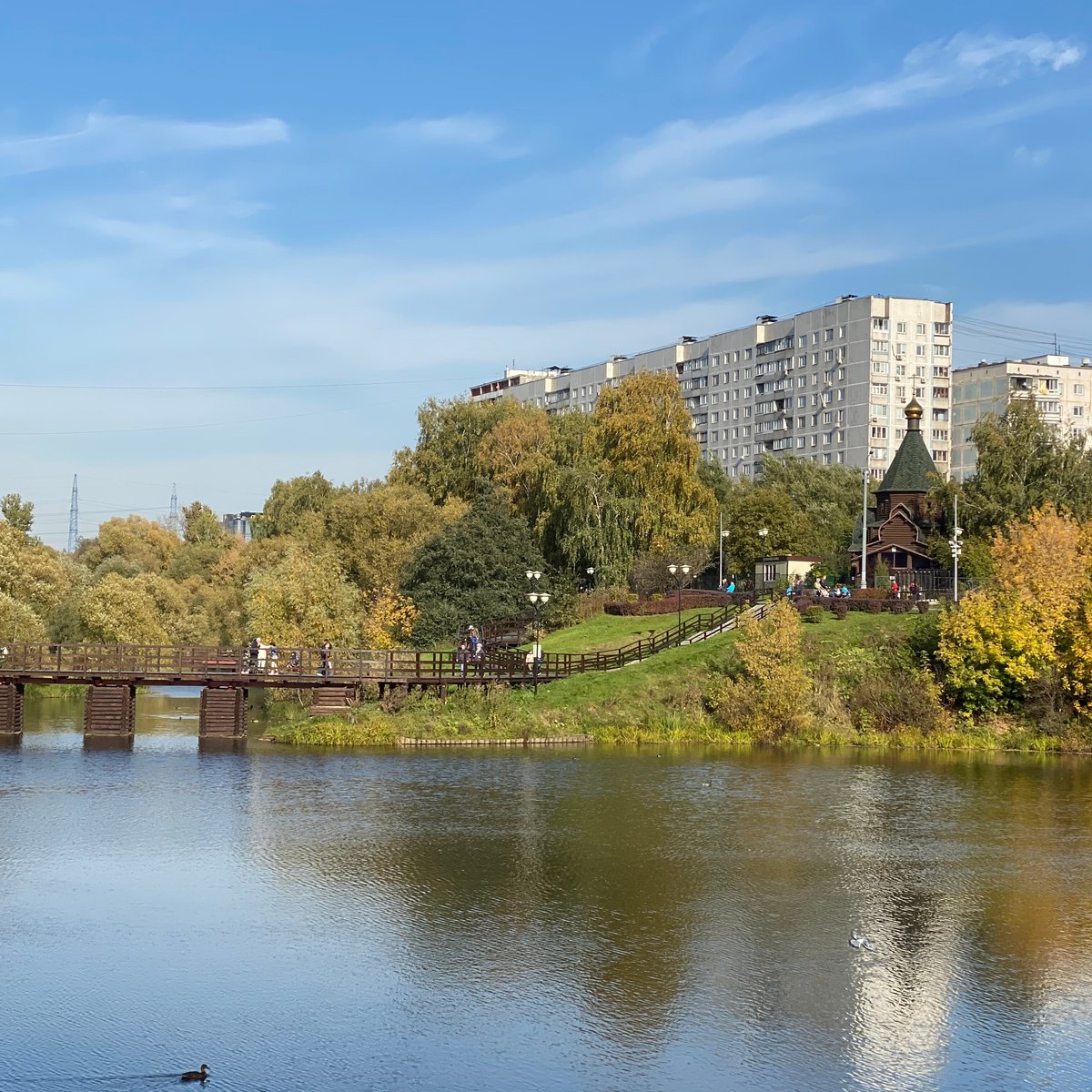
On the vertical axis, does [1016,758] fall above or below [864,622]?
below

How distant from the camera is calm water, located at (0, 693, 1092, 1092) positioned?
1858 cm

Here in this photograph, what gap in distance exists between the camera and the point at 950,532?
81562 mm

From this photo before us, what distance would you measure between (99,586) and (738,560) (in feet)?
145

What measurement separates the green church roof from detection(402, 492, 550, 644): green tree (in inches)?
991

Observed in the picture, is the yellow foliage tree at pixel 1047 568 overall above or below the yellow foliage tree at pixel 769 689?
above

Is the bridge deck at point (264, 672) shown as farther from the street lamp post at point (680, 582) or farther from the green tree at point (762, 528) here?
the green tree at point (762, 528)

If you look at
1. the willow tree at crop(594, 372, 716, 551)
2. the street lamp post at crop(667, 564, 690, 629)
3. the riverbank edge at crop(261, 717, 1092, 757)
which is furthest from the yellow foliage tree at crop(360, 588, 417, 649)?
the riverbank edge at crop(261, 717, 1092, 757)

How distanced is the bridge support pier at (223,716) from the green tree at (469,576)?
21982 mm

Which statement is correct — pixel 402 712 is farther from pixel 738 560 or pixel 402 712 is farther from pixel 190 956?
pixel 738 560

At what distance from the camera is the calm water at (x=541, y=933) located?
1858 cm

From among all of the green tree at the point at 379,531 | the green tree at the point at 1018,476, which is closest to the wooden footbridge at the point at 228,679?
the green tree at the point at 379,531

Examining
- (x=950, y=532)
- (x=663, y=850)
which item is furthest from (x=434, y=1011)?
(x=950, y=532)

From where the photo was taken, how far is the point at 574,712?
180 feet

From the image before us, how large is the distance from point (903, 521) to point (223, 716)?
→ 161 ft
